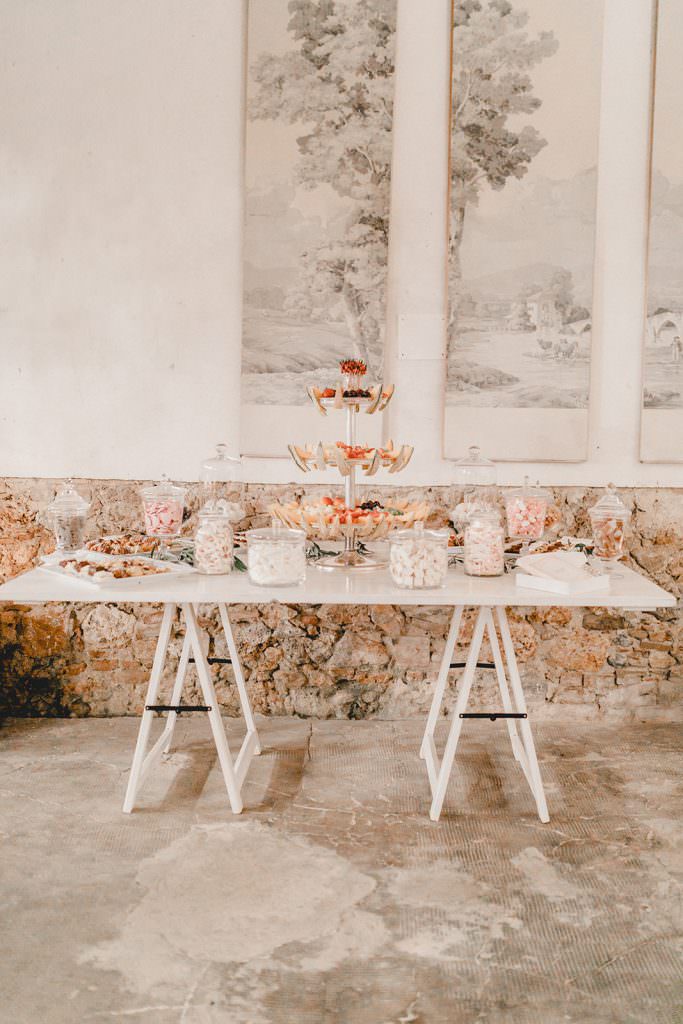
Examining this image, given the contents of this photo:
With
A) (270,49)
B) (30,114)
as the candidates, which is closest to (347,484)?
(270,49)

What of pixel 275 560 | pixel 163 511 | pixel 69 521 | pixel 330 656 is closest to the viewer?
pixel 275 560

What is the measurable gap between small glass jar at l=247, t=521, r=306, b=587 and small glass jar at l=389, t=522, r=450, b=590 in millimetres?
304

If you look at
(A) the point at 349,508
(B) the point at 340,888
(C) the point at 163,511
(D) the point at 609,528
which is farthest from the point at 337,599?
(D) the point at 609,528

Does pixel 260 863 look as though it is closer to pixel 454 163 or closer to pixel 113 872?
pixel 113 872

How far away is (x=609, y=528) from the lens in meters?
3.15

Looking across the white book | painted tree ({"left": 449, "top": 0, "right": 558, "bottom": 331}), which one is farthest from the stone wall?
painted tree ({"left": 449, "top": 0, "right": 558, "bottom": 331})

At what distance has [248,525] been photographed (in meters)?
3.97

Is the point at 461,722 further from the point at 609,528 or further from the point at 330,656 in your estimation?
the point at 330,656

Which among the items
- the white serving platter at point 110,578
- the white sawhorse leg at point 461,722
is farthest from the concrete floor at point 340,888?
the white serving platter at point 110,578

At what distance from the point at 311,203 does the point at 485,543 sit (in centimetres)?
182

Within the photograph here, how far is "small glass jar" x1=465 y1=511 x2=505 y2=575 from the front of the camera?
2.93 meters

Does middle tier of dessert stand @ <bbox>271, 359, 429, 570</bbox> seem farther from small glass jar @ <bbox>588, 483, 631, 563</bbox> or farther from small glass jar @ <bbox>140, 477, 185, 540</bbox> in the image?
small glass jar @ <bbox>588, 483, 631, 563</bbox>

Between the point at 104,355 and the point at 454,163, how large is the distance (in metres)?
1.76

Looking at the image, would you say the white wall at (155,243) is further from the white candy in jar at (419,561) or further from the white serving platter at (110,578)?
the white candy in jar at (419,561)
